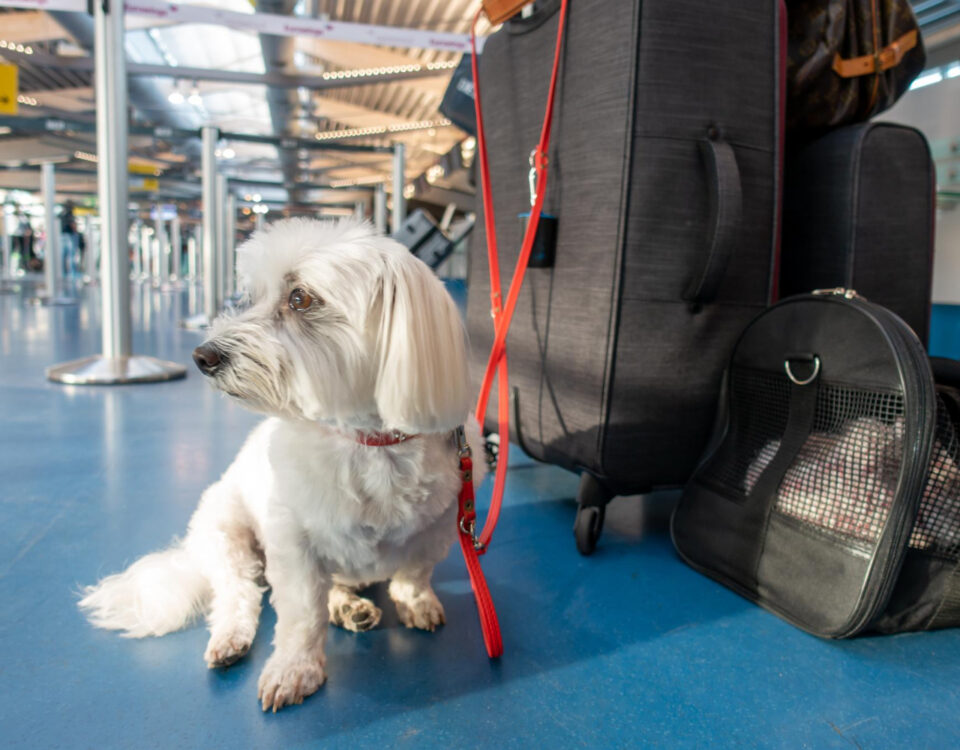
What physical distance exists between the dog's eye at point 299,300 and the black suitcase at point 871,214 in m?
1.08

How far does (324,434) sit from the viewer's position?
0.83m

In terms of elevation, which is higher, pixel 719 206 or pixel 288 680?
pixel 719 206

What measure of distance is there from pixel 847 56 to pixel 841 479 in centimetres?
97

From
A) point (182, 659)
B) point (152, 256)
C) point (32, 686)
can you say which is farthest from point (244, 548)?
point (152, 256)

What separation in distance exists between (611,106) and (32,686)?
4.02 feet

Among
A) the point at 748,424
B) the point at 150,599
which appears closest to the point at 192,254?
the point at 150,599

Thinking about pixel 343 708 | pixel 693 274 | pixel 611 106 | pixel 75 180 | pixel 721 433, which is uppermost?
pixel 75 180

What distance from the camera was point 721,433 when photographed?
118cm

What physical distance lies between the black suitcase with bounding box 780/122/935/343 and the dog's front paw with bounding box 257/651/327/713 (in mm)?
1214

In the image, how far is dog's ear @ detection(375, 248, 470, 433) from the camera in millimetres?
725

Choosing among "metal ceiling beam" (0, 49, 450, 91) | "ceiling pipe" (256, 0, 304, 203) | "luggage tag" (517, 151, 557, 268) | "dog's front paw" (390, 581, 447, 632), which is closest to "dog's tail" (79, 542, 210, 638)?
"dog's front paw" (390, 581, 447, 632)

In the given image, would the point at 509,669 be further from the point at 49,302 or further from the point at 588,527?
the point at 49,302

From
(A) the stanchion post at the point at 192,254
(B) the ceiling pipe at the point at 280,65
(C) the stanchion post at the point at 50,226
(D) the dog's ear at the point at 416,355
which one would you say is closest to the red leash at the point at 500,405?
(D) the dog's ear at the point at 416,355

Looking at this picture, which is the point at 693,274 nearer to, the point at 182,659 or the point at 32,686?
the point at 182,659
